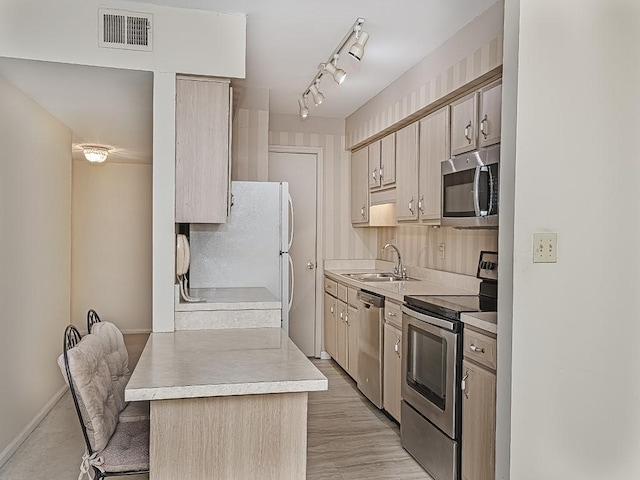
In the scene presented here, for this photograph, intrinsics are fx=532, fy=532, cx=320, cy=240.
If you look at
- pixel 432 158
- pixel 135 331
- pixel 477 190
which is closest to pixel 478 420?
pixel 477 190

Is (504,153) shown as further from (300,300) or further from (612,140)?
(300,300)

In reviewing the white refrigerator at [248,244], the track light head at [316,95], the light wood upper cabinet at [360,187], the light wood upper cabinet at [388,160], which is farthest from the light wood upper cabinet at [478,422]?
the light wood upper cabinet at [360,187]

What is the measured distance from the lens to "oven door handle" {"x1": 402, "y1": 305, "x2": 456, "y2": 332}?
106 inches

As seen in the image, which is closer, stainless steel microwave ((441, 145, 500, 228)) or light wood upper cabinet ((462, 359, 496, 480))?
light wood upper cabinet ((462, 359, 496, 480))

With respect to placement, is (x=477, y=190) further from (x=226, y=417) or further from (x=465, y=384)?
(x=226, y=417)

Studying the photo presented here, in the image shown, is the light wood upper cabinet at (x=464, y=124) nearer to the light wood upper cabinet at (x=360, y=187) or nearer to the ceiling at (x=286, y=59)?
the ceiling at (x=286, y=59)

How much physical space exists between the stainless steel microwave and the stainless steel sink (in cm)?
138

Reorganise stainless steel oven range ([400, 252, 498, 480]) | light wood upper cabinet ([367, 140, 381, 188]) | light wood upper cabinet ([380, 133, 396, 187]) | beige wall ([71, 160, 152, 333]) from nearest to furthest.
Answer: stainless steel oven range ([400, 252, 498, 480]) → light wood upper cabinet ([380, 133, 396, 187]) → light wood upper cabinet ([367, 140, 381, 188]) → beige wall ([71, 160, 152, 333])

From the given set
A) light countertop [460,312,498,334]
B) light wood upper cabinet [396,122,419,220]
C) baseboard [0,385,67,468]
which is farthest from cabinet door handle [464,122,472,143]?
baseboard [0,385,67,468]

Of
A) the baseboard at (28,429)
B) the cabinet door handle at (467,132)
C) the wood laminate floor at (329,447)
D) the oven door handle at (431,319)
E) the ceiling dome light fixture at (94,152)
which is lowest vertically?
the wood laminate floor at (329,447)

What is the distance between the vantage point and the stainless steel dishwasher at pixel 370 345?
3.84 meters

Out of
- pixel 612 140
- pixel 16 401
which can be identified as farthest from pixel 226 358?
pixel 16 401

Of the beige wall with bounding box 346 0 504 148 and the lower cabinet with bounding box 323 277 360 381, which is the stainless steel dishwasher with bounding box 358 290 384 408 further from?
the beige wall with bounding box 346 0 504 148

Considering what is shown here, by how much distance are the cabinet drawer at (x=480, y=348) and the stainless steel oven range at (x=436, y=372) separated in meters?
0.07
